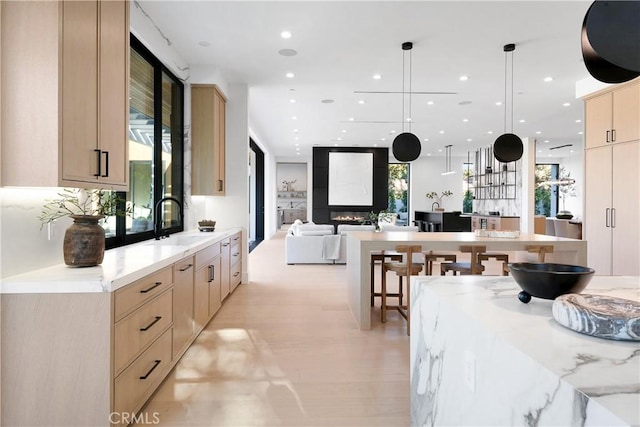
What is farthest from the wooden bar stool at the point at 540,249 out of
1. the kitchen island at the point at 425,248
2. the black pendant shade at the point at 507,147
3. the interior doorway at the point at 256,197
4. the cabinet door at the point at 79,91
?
the interior doorway at the point at 256,197

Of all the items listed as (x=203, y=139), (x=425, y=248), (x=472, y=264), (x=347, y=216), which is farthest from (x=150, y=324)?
(x=347, y=216)

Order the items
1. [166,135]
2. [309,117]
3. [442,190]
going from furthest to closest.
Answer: [442,190] < [309,117] < [166,135]

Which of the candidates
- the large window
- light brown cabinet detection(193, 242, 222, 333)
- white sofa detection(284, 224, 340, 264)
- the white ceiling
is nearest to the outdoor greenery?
the white ceiling

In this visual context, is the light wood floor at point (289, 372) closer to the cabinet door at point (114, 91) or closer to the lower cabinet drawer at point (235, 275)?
the lower cabinet drawer at point (235, 275)

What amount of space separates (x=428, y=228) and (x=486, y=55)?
8419 mm

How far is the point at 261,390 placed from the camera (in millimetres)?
2475

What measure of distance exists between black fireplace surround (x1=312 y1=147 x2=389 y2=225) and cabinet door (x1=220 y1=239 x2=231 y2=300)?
7.68m

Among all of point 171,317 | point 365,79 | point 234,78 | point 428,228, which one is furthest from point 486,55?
point 428,228

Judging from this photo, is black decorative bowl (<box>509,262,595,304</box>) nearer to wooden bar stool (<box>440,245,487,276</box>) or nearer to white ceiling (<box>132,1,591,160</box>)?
wooden bar stool (<box>440,245,487,276</box>)

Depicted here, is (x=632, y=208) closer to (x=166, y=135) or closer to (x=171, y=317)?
(x=171, y=317)

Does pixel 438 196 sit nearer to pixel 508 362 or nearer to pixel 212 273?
pixel 212 273

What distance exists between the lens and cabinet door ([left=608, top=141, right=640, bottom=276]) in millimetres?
4656

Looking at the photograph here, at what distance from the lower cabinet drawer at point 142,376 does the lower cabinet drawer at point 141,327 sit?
0.06 meters

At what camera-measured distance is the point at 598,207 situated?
5.23 meters
